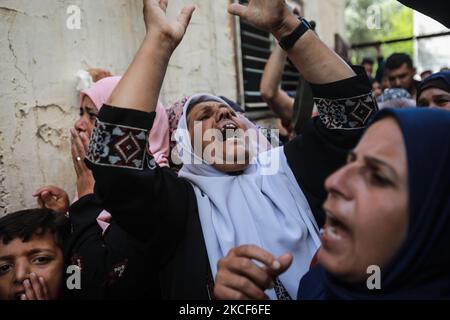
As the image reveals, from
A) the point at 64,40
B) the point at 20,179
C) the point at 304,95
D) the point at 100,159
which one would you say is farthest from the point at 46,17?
the point at 304,95

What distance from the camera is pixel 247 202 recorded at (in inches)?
62.8

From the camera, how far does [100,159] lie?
4.07ft

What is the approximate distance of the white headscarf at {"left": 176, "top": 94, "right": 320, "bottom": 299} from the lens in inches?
57.9

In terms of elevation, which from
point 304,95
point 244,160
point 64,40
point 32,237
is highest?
point 64,40

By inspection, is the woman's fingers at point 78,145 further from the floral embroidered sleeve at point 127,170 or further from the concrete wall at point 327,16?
the concrete wall at point 327,16

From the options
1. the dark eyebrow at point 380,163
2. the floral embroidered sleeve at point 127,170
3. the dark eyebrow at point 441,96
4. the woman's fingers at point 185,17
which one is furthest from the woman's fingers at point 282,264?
the dark eyebrow at point 441,96

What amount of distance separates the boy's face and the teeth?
1.14m

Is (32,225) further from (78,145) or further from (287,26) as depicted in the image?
(287,26)

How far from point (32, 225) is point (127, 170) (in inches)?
27.6

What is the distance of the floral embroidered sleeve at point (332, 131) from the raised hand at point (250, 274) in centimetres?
55

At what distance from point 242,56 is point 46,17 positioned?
231 cm

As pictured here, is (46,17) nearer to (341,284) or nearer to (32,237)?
(32,237)

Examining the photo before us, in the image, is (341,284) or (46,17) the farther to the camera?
(46,17)

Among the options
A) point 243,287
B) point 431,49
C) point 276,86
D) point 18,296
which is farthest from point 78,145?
point 431,49
